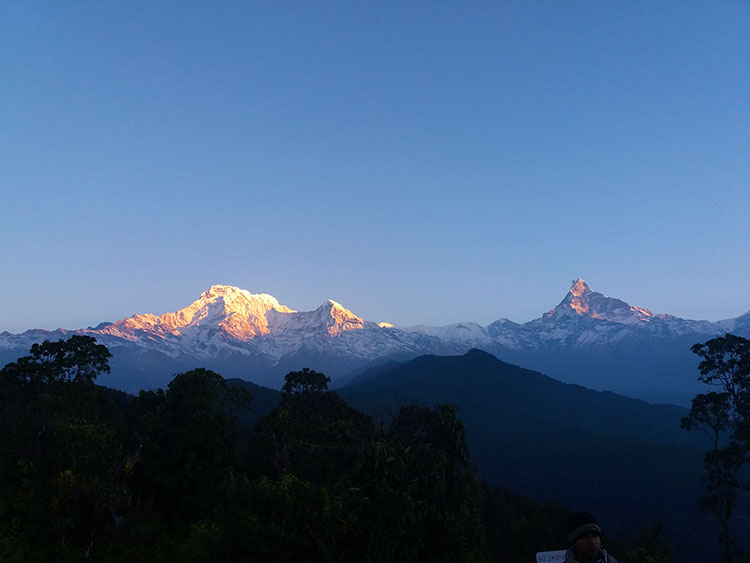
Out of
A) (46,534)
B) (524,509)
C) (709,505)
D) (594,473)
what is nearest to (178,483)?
(46,534)

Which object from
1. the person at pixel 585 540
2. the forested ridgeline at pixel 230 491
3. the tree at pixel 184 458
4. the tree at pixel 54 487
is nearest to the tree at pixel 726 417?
the forested ridgeline at pixel 230 491

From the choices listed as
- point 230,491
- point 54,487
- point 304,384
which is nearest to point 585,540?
point 230,491

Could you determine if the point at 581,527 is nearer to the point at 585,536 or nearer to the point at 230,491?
the point at 585,536

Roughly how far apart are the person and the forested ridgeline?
949cm

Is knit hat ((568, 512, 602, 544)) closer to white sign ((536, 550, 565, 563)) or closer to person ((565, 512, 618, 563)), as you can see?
person ((565, 512, 618, 563))

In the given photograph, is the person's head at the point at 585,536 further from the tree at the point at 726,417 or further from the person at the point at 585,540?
the tree at the point at 726,417

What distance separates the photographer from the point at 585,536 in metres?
6.05

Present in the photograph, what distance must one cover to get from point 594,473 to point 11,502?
127 m

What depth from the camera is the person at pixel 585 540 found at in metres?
6.02

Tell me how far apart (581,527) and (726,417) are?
135ft

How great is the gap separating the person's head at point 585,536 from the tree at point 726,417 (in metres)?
36.0

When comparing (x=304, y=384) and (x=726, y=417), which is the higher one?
(x=726, y=417)

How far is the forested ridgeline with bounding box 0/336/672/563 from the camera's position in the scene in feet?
48.9

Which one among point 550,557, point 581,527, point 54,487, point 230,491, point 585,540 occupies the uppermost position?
point 581,527
